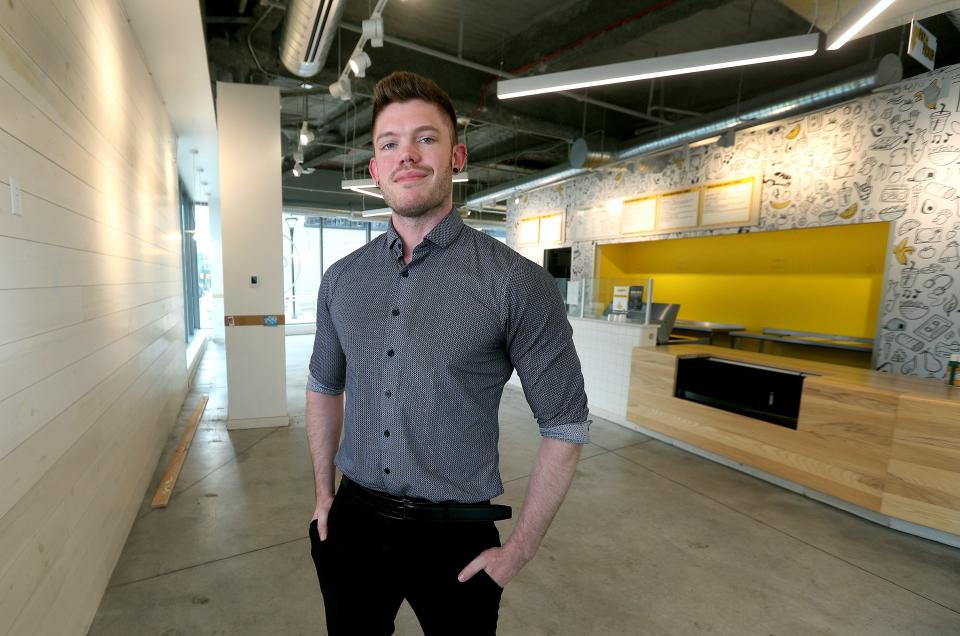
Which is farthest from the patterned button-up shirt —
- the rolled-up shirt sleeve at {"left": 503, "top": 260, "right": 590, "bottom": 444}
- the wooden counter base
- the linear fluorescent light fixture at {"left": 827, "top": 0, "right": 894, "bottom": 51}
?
the wooden counter base

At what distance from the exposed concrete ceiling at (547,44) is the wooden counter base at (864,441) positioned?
7.62ft

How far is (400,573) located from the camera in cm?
109

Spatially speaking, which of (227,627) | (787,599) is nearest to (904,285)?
(787,599)

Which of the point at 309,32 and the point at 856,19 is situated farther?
the point at 309,32

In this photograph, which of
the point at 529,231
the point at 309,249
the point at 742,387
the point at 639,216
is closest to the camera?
the point at 742,387

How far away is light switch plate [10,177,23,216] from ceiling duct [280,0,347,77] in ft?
6.75

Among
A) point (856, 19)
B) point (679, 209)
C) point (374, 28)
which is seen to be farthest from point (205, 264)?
point (856, 19)

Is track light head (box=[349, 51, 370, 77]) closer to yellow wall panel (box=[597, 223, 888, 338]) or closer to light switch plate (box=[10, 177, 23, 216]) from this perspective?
light switch plate (box=[10, 177, 23, 216])

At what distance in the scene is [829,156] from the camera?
450 centimetres

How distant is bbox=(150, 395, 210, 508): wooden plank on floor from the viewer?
2957 mm

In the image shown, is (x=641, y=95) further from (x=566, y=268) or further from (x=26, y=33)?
(x=26, y=33)

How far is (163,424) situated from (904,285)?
6.77 metres

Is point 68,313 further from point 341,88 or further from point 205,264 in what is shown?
point 205,264

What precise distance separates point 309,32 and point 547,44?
2399mm
